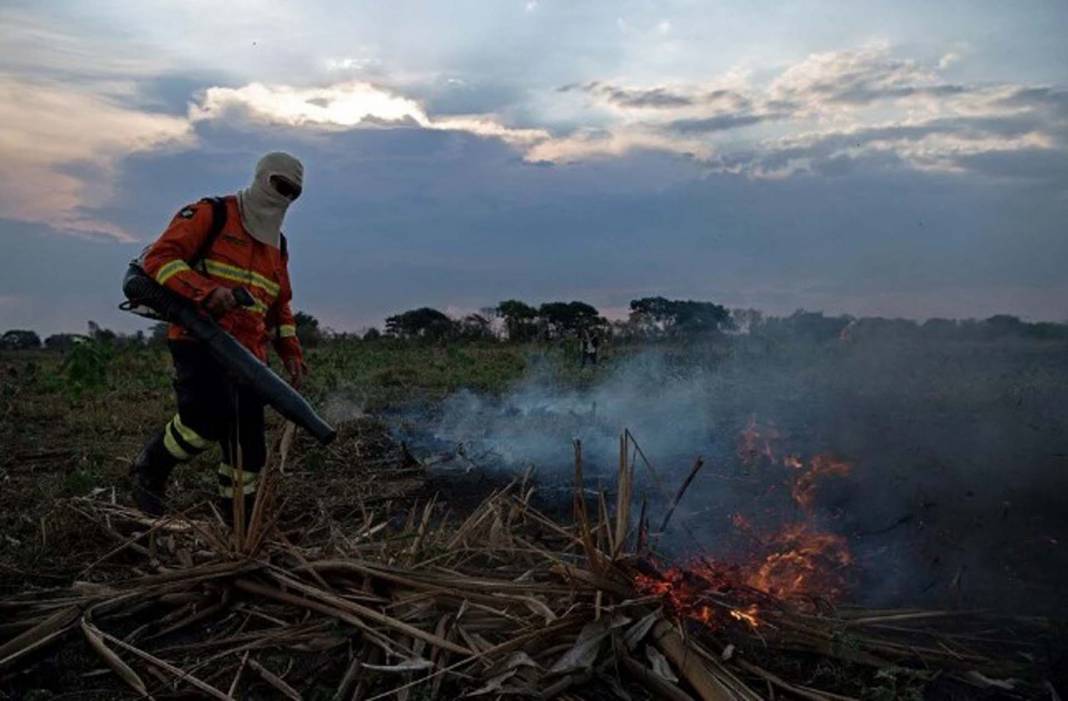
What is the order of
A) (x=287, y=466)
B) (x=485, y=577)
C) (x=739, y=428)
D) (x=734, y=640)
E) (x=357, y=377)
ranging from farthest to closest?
(x=357, y=377) < (x=739, y=428) < (x=287, y=466) < (x=485, y=577) < (x=734, y=640)

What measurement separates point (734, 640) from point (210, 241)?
3.46m

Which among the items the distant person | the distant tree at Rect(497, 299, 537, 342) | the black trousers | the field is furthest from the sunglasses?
the distant tree at Rect(497, 299, 537, 342)

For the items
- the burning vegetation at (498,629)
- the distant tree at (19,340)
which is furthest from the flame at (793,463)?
the distant tree at (19,340)

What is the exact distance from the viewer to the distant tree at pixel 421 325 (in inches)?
1064

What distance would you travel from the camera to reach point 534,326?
26.9 m

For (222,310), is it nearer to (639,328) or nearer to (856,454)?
(856,454)

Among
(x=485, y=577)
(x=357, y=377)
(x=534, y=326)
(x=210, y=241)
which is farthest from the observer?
(x=534, y=326)

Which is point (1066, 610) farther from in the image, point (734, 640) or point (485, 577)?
point (485, 577)

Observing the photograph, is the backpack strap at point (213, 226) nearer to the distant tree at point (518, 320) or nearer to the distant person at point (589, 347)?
the distant person at point (589, 347)

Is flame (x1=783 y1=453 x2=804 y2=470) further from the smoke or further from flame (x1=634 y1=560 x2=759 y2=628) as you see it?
flame (x1=634 y1=560 x2=759 y2=628)

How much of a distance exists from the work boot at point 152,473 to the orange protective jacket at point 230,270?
0.68m

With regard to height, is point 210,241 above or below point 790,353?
above

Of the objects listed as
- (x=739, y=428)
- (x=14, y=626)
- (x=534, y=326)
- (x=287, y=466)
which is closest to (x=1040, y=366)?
(x=739, y=428)

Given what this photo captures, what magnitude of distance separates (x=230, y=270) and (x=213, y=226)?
27cm
